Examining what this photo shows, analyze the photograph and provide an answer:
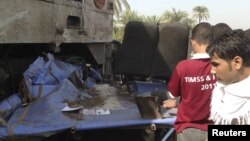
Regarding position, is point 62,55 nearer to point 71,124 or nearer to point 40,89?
point 40,89

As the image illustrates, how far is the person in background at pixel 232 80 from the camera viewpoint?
227 cm

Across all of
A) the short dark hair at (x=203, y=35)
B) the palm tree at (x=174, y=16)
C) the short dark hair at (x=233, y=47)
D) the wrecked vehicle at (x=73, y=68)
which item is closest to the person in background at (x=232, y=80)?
the short dark hair at (x=233, y=47)

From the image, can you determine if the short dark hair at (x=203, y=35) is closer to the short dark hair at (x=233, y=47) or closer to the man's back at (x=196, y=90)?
the man's back at (x=196, y=90)

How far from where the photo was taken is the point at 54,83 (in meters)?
4.79

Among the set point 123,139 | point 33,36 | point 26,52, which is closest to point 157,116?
point 123,139

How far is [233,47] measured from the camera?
2324 millimetres

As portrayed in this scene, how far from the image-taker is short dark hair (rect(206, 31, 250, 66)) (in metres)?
2.31

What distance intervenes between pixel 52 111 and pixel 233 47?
88.4 inches

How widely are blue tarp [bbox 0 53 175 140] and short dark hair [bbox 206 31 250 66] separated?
1.78 m

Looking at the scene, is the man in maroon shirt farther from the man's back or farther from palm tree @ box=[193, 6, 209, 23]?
palm tree @ box=[193, 6, 209, 23]

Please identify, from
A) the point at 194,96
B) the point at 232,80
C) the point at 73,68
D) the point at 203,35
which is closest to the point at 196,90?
the point at 194,96

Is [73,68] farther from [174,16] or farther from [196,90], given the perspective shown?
[174,16]

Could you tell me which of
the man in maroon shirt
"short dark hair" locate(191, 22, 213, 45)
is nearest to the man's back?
the man in maroon shirt

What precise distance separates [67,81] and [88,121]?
2.67 feet
